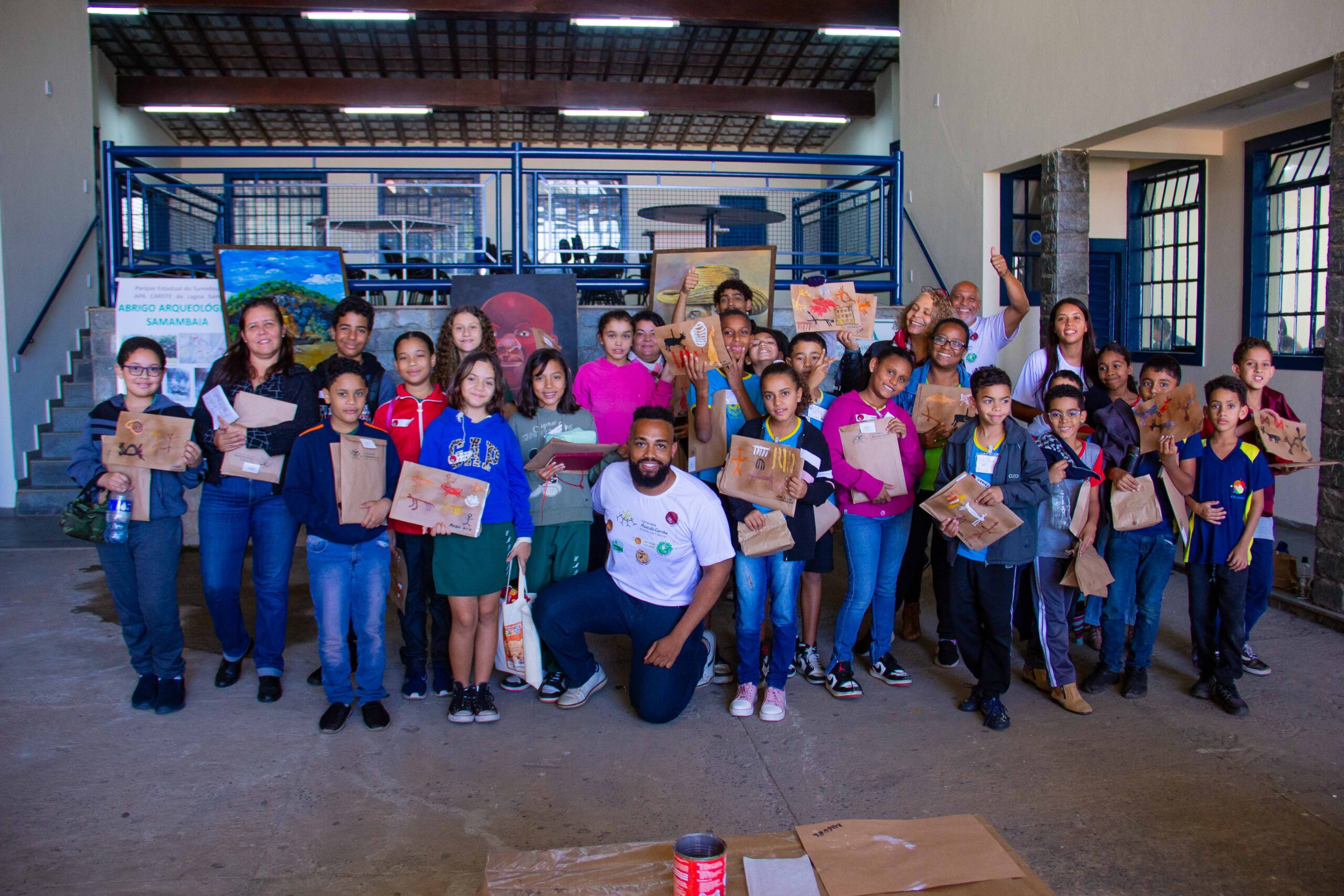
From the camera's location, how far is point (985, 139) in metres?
8.24

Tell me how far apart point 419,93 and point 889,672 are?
11714mm

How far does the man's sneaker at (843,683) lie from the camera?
12.9 feet

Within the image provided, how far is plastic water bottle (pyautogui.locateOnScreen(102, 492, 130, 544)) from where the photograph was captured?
3664 millimetres

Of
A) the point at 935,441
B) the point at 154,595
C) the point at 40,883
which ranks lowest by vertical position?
the point at 40,883

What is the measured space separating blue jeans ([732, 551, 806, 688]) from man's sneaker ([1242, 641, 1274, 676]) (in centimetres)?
216

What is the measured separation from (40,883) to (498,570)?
1730 millimetres

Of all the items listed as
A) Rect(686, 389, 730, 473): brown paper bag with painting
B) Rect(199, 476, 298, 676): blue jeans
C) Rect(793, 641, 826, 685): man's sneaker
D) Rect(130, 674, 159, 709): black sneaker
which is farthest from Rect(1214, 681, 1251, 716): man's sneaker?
Rect(130, 674, 159, 709): black sneaker

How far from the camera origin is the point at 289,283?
6.59m

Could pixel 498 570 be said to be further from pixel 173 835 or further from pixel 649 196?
pixel 649 196

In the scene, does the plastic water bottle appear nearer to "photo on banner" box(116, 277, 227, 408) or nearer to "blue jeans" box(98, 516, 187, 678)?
"blue jeans" box(98, 516, 187, 678)

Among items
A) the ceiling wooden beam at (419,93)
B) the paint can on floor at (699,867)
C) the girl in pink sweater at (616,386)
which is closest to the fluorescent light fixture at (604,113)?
the ceiling wooden beam at (419,93)

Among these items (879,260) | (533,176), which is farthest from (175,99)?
(879,260)

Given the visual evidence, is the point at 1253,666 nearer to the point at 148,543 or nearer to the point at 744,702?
the point at 744,702

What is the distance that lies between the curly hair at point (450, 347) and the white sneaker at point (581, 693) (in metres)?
1.45
